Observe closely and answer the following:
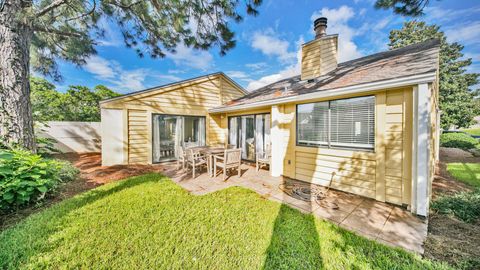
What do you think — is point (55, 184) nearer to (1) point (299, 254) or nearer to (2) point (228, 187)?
(2) point (228, 187)

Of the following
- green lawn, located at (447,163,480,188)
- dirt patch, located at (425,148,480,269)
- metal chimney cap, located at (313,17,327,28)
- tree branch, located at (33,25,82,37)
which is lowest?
dirt patch, located at (425,148,480,269)

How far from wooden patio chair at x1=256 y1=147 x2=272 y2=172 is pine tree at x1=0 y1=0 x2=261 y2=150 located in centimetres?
398

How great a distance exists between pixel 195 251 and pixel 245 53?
11.6m

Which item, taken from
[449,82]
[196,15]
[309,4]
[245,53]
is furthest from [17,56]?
[449,82]

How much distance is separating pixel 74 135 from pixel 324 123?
12559mm

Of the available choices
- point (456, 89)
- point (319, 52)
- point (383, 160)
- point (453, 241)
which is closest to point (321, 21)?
point (319, 52)

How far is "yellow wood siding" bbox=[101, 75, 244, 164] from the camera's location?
698 cm

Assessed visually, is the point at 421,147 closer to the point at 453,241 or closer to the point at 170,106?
the point at 453,241

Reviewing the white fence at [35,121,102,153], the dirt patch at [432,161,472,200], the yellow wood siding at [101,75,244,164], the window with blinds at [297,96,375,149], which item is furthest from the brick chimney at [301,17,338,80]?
the white fence at [35,121,102,153]

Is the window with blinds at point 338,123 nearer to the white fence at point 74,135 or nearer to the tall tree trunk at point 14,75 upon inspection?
the tall tree trunk at point 14,75

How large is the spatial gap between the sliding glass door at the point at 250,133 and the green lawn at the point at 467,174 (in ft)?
19.9

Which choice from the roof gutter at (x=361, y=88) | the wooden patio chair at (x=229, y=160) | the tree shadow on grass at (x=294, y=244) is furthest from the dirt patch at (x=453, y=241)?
the wooden patio chair at (x=229, y=160)

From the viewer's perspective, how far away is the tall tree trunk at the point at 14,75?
412cm

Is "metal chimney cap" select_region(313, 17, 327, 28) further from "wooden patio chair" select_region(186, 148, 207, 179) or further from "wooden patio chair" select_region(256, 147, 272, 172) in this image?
"wooden patio chair" select_region(186, 148, 207, 179)
